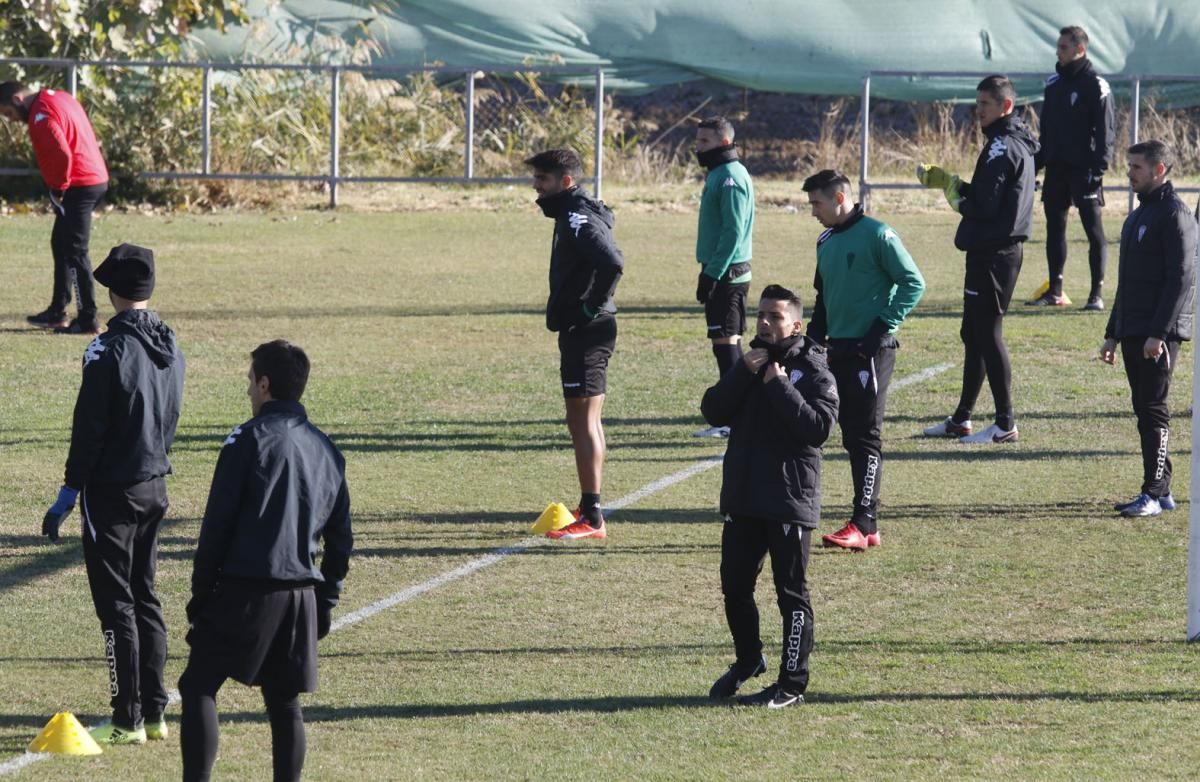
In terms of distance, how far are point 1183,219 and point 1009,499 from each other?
1933 mm

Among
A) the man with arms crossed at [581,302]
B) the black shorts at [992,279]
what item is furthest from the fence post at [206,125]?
the man with arms crossed at [581,302]

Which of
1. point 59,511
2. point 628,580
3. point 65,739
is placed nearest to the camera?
point 65,739

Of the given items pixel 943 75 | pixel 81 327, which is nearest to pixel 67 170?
pixel 81 327

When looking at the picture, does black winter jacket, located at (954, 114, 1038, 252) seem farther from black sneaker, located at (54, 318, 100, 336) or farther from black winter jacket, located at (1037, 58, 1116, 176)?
black sneaker, located at (54, 318, 100, 336)

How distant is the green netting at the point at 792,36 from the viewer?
1079 inches

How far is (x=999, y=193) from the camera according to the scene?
39.3ft

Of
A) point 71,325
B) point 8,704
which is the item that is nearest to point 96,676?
point 8,704

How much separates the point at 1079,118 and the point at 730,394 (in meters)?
10.3

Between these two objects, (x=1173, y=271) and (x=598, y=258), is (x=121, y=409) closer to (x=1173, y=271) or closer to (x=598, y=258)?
(x=598, y=258)

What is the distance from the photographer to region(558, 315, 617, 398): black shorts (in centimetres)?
984

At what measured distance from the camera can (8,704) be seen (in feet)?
23.5

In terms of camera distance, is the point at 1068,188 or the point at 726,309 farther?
the point at 1068,188

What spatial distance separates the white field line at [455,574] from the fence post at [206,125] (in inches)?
507

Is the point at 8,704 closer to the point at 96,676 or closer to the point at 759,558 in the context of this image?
the point at 96,676
